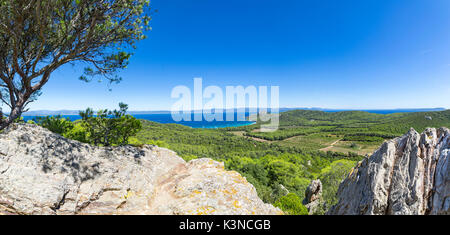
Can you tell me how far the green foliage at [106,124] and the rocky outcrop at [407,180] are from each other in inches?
518

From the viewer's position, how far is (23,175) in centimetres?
533

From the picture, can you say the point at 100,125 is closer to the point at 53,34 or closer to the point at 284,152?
the point at 53,34

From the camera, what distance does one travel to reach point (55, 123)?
1148 centimetres

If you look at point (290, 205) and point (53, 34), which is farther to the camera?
point (290, 205)

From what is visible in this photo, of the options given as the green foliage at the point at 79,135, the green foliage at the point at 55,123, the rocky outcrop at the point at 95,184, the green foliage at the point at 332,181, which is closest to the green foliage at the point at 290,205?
the green foliage at the point at 332,181

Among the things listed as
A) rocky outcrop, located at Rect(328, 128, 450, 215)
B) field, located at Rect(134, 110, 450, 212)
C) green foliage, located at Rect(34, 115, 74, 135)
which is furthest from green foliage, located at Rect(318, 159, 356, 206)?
green foliage, located at Rect(34, 115, 74, 135)

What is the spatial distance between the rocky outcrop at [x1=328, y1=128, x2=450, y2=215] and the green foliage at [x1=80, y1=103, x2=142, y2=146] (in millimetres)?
13159

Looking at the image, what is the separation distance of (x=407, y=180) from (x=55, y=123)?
19180 mm

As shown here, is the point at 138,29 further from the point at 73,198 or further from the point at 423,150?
the point at 423,150

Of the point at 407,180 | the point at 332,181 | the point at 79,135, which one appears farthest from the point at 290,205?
the point at 79,135

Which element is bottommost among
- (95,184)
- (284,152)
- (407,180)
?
(284,152)
